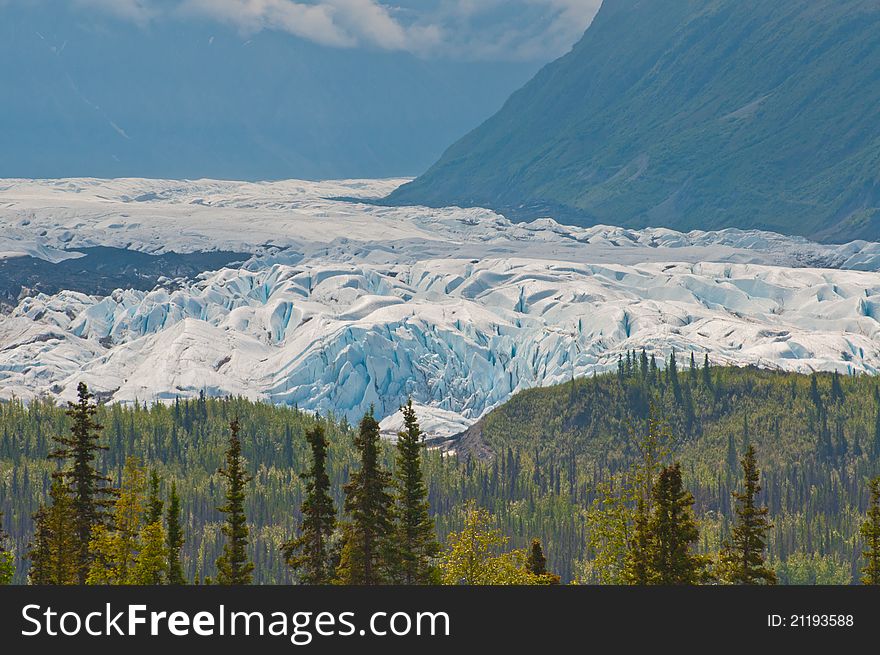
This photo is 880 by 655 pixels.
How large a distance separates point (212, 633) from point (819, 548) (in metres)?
164

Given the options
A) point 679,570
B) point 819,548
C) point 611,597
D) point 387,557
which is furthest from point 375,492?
point 819,548

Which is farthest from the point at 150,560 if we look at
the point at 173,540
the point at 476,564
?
the point at 476,564

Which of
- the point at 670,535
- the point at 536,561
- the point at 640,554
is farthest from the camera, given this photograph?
the point at 536,561

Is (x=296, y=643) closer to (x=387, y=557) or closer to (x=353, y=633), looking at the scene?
(x=353, y=633)

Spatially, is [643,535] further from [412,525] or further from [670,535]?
[412,525]

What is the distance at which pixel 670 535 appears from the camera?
57531mm

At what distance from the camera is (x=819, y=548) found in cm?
18612

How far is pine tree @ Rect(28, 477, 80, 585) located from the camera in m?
65.1

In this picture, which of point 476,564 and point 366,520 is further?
point 366,520

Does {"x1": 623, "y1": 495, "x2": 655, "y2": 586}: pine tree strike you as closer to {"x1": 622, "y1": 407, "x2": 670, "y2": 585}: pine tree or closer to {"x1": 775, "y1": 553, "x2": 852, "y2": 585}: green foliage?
{"x1": 622, "y1": 407, "x2": 670, "y2": 585}: pine tree

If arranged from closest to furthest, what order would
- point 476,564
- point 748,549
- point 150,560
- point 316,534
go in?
point 476,564
point 150,560
point 316,534
point 748,549

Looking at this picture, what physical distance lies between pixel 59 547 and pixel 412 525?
1573 centimetres

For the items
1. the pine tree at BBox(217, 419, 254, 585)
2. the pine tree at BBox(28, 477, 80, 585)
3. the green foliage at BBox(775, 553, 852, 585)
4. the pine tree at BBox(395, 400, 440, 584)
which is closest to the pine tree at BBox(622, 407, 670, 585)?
the pine tree at BBox(395, 400, 440, 584)

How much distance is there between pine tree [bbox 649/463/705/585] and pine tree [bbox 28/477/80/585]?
2570cm
